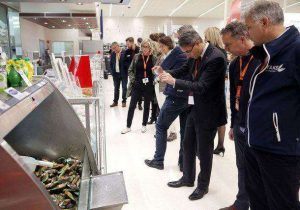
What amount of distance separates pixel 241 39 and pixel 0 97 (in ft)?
5.81

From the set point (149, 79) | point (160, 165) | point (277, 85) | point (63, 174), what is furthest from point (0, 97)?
point (149, 79)

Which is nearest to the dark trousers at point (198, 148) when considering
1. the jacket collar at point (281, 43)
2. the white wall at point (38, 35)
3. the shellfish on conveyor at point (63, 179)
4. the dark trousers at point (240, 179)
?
the dark trousers at point (240, 179)

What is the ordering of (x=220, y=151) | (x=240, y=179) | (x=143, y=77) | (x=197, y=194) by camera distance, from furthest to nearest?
1. (x=143, y=77)
2. (x=220, y=151)
3. (x=197, y=194)
4. (x=240, y=179)

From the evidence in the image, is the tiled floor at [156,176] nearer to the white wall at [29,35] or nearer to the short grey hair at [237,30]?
the short grey hair at [237,30]

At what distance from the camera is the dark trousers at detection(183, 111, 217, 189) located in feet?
8.55

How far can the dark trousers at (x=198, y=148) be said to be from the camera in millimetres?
2605

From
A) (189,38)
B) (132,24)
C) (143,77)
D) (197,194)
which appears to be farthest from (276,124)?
(132,24)

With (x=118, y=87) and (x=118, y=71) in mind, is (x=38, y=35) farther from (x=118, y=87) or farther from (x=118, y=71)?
(x=118, y=87)

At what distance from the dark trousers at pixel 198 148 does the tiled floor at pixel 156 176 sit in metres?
0.18

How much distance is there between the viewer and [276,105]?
1494 mm

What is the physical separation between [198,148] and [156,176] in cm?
87

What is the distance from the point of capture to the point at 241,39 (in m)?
2.16

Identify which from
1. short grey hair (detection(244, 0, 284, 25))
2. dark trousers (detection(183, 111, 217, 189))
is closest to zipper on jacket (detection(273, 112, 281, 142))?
short grey hair (detection(244, 0, 284, 25))

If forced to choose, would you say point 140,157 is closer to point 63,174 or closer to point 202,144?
point 202,144
